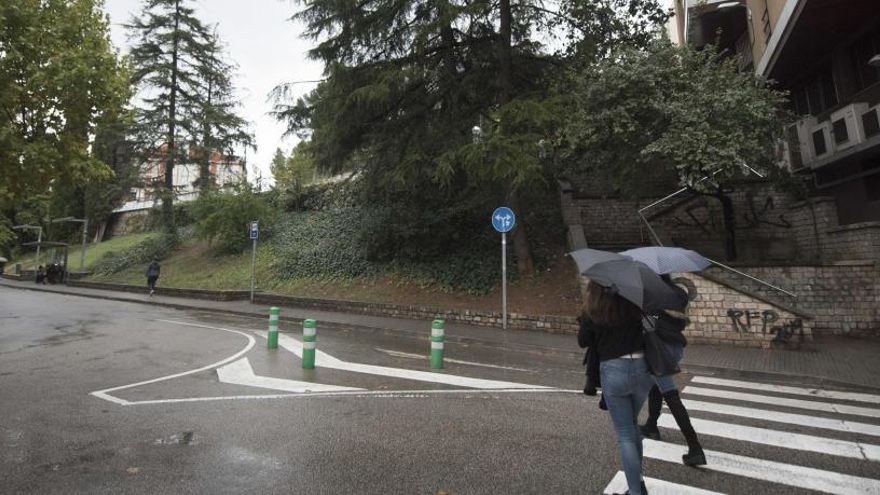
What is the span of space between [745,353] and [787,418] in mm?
4724

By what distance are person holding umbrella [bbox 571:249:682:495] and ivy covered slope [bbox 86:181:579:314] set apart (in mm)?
10132

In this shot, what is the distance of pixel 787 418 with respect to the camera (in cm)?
577

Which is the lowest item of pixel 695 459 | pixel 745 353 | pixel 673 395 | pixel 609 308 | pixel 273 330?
pixel 695 459

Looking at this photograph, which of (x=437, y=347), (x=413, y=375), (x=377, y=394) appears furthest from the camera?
(x=437, y=347)

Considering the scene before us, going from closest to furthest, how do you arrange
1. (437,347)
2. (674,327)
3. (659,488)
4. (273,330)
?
(659,488) < (674,327) < (437,347) < (273,330)

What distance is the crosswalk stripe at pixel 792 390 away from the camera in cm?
705

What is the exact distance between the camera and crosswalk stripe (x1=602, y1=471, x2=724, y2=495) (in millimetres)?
3697

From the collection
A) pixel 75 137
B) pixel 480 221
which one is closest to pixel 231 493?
pixel 75 137

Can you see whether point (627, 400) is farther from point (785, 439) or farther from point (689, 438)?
point (785, 439)

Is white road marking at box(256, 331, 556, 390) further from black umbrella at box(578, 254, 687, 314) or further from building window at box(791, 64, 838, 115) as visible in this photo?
building window at box(791, 64, 838, 115)

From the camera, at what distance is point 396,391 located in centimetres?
674

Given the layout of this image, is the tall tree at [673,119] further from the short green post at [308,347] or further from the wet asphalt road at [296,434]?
the short green post at [308,347]

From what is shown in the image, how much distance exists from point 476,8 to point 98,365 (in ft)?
39.3

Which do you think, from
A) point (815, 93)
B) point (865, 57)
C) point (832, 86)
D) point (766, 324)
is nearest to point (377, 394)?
point (766, 324)
